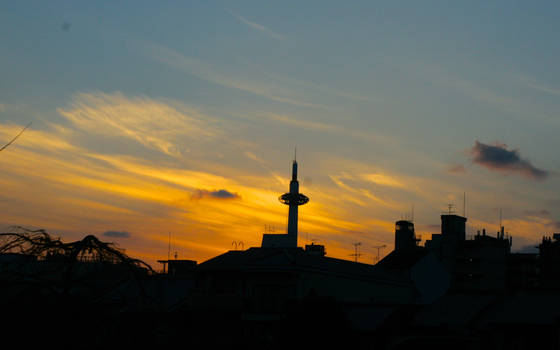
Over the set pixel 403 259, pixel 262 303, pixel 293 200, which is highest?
pixel 293 200

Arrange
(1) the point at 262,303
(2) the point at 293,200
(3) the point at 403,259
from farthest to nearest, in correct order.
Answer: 1. (2) the point at 293,200
2. (3) the point at 403,259
3. (1) the point at 262,303

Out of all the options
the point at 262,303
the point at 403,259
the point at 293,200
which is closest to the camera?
the point at 262,303

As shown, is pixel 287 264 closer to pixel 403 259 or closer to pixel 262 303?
pixel 262 303

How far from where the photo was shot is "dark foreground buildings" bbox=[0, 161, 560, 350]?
1198 centimetres

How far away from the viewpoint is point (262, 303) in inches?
1917

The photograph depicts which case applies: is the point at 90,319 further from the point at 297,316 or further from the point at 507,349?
the point at 507,349

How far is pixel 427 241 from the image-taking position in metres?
101

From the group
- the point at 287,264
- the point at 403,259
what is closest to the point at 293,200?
the point at 403,259

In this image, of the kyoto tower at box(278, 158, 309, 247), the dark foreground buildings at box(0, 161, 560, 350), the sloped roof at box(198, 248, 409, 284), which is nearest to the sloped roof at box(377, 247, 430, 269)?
the dark foreground buildings at box(0, 161, 560, 350)

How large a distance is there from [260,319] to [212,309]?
131 inches

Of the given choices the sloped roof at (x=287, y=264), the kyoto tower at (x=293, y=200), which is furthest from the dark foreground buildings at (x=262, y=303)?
the kyoto tower at (x=293, y=200)

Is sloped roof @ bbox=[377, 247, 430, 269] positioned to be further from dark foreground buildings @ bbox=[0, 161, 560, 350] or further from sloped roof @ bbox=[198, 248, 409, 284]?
sloped roof @ bbox=[198, 248, 409, 284]

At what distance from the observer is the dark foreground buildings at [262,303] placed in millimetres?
11984

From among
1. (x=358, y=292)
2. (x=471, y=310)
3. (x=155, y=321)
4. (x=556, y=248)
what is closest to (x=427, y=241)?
(x=556, y=248)
